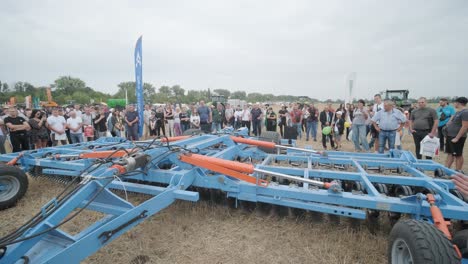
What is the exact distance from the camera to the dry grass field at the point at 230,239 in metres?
2.38

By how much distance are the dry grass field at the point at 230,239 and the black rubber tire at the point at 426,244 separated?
2.39ft

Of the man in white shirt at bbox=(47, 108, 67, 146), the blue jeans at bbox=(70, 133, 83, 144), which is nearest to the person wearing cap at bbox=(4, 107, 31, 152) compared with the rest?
the man in white shirt at bbox=(47, 108, 67, 146)

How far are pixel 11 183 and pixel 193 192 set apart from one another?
319 centimetres

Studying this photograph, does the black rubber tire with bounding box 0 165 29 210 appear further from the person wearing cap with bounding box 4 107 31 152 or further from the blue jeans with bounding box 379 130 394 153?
the blue jeans with bounding box 379 130 394 153

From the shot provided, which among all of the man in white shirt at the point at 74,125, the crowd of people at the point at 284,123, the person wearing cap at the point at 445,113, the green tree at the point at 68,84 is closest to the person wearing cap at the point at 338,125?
the crowd of people at the point at 284,123

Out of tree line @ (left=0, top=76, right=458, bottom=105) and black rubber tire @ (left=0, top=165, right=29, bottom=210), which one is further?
tree line @ (left=0, top=76, right=458, bottom=105)

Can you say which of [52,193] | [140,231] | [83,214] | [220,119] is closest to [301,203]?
[140,231]

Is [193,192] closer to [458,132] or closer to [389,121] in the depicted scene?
[389,121]

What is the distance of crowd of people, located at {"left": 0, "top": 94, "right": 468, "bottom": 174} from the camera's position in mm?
5203

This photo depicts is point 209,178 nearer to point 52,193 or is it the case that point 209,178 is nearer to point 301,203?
point 301,203

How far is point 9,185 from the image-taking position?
3496 mm

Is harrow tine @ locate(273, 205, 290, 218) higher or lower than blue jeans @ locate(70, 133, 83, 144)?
lower

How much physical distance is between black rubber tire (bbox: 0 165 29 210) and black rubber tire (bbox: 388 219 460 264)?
495cm

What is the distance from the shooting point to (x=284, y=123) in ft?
34.6
